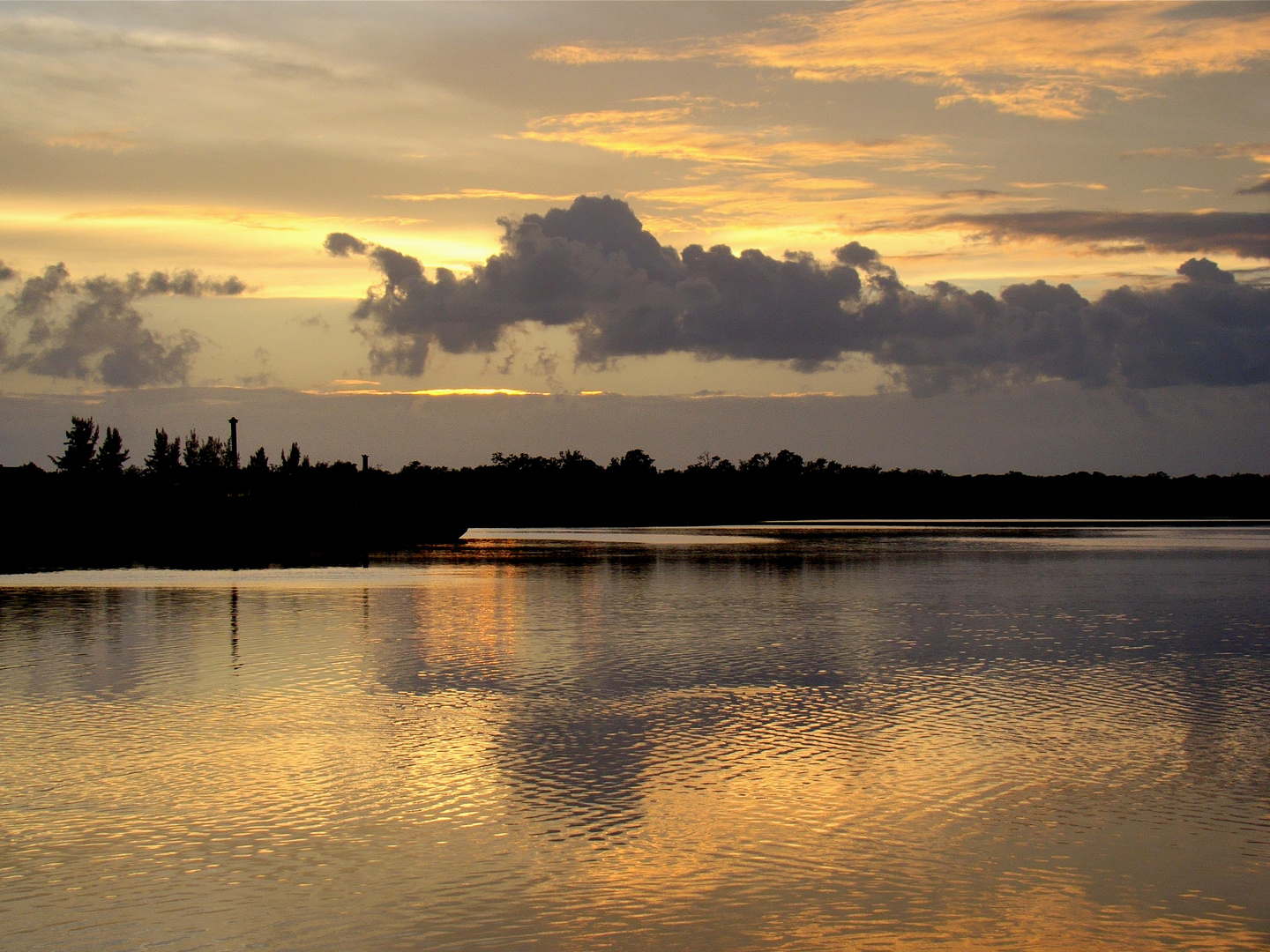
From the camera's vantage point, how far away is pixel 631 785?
13.7 metres

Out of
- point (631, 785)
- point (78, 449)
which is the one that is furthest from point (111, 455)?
point (631, 785)

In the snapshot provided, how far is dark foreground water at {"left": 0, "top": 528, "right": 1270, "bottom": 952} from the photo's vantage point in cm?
972

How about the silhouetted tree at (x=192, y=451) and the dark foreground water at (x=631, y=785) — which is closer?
the dark foreground water at (x=631, y=785)

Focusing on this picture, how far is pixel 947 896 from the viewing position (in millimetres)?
10203

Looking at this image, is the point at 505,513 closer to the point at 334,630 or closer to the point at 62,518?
the point at 62,518

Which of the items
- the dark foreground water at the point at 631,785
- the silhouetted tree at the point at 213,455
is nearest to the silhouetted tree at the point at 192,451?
the silhouetted tree at the point at 213,455

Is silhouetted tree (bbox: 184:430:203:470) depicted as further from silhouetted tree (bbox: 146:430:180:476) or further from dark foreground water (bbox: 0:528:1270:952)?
dark foreground water (bbox: 0:528:1270:952)

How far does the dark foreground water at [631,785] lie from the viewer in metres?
9.72

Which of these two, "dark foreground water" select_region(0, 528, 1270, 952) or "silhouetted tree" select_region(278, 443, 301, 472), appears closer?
"dark foreground water" select_region(0, 528, 1270, 952)

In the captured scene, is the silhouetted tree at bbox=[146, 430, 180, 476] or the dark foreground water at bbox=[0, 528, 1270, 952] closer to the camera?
the dark foreground water at bbox=[0, 528, 1270, 952]

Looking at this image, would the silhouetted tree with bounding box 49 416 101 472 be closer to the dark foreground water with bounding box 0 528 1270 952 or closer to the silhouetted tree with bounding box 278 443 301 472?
the silhouetted tree with bounding box 278 443 301 472

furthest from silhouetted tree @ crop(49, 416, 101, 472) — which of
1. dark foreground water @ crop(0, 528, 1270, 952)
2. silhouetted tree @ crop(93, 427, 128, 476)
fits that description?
dark foreground water @ crop(0, 528, 1270, 952)

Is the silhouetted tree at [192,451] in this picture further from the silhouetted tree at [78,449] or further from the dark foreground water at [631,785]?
the dark foreground water at [631,785]

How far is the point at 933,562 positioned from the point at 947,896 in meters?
51.9
